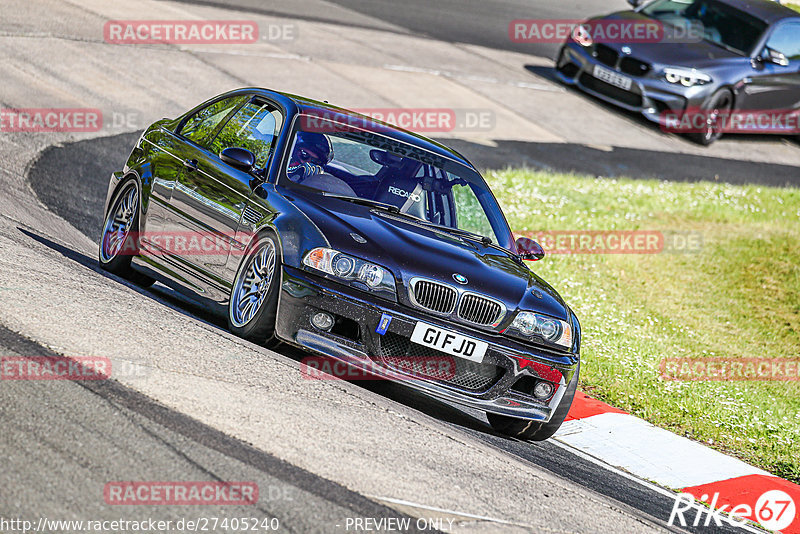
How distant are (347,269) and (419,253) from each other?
0.48 m

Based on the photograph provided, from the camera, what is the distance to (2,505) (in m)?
3.76

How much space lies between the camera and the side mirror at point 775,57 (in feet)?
61.6

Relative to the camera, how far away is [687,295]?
454 inches

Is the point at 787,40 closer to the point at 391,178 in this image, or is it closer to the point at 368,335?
the point at 391,178

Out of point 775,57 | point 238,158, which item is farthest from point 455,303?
point 775,57

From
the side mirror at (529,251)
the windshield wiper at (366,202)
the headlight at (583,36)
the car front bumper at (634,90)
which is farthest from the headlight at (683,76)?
the windshield wiper at (366,202)

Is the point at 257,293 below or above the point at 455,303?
below

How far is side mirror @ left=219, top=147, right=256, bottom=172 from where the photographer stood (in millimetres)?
6902

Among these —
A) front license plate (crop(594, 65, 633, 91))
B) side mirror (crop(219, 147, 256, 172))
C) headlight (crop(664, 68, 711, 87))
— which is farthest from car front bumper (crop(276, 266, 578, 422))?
front license plate (crop(594, 65, 633, 91))

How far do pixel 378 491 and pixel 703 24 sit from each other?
52.8ft

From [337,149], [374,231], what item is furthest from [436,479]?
[337,149]

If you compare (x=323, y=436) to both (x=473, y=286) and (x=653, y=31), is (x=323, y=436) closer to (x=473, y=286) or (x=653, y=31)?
(x=473, y=286)

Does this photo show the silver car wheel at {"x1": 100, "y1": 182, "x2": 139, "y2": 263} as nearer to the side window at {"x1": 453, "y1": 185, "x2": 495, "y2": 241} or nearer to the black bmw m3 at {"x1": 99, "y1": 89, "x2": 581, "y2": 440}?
the black bmw m3 at {"x1": 99, "y1": 89, "x2": 581, "y2": 440}

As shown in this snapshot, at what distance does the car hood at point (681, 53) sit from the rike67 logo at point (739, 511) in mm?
11612
